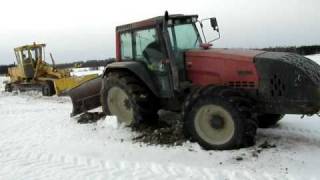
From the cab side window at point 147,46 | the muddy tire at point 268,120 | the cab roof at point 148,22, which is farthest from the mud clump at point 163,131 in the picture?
the cab roof at point 148,22

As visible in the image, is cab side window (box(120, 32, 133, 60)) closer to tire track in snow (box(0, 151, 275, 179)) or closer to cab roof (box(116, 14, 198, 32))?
cab roof (box(116, 14, 198, 32))

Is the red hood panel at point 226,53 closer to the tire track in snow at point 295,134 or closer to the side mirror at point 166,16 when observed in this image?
the side mirror at point 166,16

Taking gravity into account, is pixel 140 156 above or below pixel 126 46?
below

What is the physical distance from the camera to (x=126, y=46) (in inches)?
410

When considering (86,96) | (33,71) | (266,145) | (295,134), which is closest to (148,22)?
(86,96)

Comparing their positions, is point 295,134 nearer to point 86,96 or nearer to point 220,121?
point 220,121

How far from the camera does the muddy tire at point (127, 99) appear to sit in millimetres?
9797

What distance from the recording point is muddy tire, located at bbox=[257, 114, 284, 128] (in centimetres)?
943

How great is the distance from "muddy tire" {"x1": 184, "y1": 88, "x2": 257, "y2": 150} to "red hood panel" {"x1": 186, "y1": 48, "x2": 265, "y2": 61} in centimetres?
71

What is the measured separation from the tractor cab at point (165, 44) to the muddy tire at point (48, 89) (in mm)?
11082

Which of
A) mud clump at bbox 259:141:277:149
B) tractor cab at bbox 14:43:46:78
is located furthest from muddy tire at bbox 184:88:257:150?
tractor cab at bbox 14:43:46:78

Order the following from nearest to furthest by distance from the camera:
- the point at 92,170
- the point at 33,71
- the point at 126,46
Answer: the point at 92,170 → the point at 126,46 → the point at 33,71

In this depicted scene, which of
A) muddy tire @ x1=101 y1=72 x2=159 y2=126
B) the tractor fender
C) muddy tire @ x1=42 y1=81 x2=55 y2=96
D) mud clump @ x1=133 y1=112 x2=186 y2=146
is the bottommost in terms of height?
muddy tire @ x1=42 y1=81 x2=55 y2=96

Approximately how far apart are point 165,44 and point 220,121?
1.98 m
